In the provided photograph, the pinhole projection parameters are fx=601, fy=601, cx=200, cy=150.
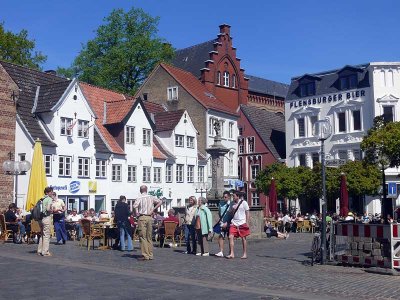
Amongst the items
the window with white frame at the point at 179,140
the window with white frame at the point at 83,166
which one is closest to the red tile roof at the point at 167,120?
the window with white frame at the point at 179,140

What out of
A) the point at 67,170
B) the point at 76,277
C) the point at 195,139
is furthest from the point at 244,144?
the point at 76,277

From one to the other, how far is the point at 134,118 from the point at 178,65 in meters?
24.8

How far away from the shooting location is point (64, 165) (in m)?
37.3

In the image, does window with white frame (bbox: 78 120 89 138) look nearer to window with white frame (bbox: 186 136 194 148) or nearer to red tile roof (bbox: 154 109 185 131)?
red tile roof (bbox: 154 109 185 131)

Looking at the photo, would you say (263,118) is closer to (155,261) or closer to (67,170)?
(67,170)

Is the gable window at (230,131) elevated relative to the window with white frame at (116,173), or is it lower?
elevated

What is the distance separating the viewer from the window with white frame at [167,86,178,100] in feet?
183

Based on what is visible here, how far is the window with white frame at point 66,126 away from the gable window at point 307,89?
2339 centimetres

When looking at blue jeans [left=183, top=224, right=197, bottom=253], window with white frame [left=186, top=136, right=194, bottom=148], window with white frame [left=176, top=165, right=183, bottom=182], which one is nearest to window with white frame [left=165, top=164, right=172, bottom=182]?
window with white frame [left=176, top=165, right=183, bottom=182]

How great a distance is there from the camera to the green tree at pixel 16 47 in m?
49.0

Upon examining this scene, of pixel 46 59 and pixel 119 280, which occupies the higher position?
pixel 46 59

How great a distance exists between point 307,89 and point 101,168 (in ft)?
71.8

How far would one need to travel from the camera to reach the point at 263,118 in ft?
197

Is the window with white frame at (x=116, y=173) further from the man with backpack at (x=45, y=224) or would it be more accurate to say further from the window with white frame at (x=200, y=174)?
the man with backpack at (x=45, y=224)
